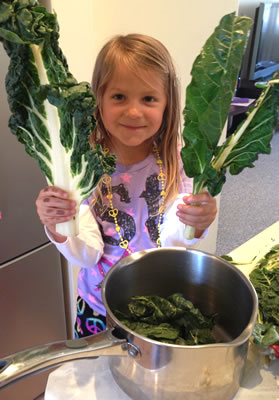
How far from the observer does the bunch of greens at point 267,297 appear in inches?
24.9

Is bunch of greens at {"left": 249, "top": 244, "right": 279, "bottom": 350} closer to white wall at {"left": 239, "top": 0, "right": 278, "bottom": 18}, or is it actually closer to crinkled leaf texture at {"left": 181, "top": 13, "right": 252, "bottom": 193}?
crinkled leaf texture at {"left": 181, "top": 13, "right": 252, "bottom": 193}

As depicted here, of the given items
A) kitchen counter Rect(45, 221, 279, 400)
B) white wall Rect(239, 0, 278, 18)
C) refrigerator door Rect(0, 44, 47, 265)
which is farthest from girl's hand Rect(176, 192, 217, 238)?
white wall Rect(239, 0, 278, 18)

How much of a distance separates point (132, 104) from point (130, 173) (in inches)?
8.6

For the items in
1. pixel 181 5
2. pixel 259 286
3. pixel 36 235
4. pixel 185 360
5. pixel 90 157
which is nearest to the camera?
pixel 185 360

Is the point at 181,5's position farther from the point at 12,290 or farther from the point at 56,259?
the point at 12,290

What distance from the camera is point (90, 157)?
57 centimetres

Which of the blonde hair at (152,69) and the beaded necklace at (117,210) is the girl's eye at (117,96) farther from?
the beaded necklace at (117,210)

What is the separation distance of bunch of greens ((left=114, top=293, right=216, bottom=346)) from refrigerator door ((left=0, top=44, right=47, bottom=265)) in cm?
66

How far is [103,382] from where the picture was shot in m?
0.58

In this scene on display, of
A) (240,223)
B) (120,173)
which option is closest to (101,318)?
(120,173)

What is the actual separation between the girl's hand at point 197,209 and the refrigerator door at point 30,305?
74 cm

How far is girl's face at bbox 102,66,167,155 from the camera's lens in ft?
2.73

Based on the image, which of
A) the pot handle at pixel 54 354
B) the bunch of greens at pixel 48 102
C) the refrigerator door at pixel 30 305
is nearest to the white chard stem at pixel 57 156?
the bunch of greens at pixel 48 102

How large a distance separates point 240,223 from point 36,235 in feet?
6.25
